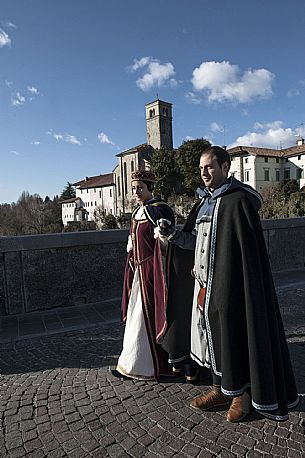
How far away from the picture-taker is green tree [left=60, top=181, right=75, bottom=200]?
9100 centimetres

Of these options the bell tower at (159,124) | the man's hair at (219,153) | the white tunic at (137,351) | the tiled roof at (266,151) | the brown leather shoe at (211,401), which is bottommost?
the brown leather shoe at (211,401)

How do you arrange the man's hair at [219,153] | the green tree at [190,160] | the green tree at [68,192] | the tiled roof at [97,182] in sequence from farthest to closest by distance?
the green tree at [68,192] < the tiled roof at [97,182] < the green tree at [190,160] < the man's hair at [219,153]

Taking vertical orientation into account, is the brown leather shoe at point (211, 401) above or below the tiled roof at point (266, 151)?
below

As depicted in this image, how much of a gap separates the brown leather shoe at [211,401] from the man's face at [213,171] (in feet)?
5.64

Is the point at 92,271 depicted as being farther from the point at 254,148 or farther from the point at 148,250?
the point at 254,148

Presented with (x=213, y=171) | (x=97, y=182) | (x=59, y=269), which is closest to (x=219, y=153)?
(x=213, y=171)

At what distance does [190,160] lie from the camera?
132ft

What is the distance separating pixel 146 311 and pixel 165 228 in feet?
3.04

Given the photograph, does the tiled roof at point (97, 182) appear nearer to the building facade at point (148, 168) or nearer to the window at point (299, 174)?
the building facade at point (148, 168)

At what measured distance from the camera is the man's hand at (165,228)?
286cm

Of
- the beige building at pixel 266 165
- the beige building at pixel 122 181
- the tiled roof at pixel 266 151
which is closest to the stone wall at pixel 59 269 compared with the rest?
the beige building at pixel 266 165

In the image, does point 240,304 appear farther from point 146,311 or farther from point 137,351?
point 137,351

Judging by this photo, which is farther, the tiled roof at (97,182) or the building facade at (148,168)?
the tiled roof at (97,182)

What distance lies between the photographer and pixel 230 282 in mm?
2461
